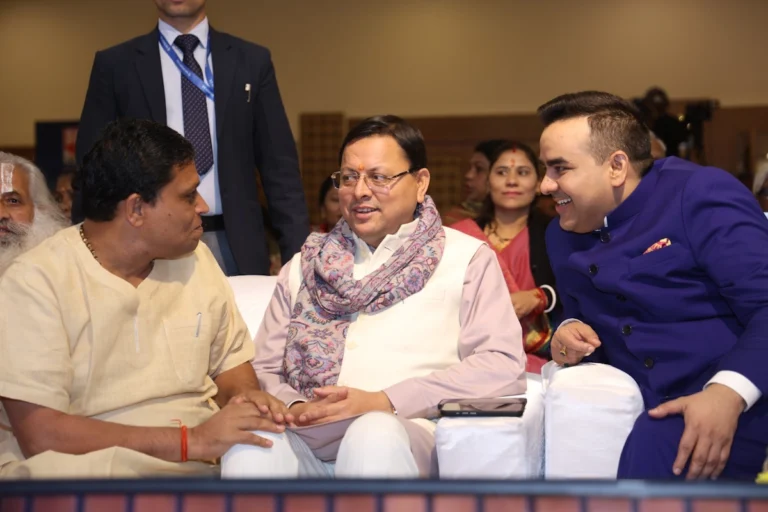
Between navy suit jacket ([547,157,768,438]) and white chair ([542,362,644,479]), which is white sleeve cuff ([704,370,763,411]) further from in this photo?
white chair ([542,362,644,479])

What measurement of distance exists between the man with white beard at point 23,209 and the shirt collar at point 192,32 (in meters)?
0.67

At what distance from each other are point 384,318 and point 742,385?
0.88 m

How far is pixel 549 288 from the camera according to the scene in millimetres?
3725

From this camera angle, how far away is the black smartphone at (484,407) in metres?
2.08

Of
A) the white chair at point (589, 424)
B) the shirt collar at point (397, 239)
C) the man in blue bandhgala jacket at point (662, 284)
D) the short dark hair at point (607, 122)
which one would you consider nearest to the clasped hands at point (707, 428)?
the man in blue bandhgala jacket at point (662, 284)

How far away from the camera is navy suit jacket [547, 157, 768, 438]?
2.12 metres

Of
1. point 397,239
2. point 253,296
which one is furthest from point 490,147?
point 397,239

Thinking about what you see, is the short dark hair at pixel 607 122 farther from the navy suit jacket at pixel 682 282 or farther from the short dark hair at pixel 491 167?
the short dark hair at pixel 491 167

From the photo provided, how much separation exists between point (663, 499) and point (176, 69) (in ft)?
9.06

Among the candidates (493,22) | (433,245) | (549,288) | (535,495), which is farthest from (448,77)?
(535,495)

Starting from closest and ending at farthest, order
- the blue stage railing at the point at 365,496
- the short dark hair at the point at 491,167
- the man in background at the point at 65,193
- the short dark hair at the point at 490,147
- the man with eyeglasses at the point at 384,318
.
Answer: the blue stage railing at the point at 365,496 → the man with eyeglasses at the point at 384,318 → the short dark hair at the point at 491,167 → the short dark hair at the point at 490,147 → the man in background at the point at 65,193

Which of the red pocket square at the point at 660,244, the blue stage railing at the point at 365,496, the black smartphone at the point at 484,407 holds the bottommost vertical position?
the black smartphone at the point at 484,407

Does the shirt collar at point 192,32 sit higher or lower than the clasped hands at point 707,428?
higher

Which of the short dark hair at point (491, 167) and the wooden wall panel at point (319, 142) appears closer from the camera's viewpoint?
the short dark hair at point (491, 167)
